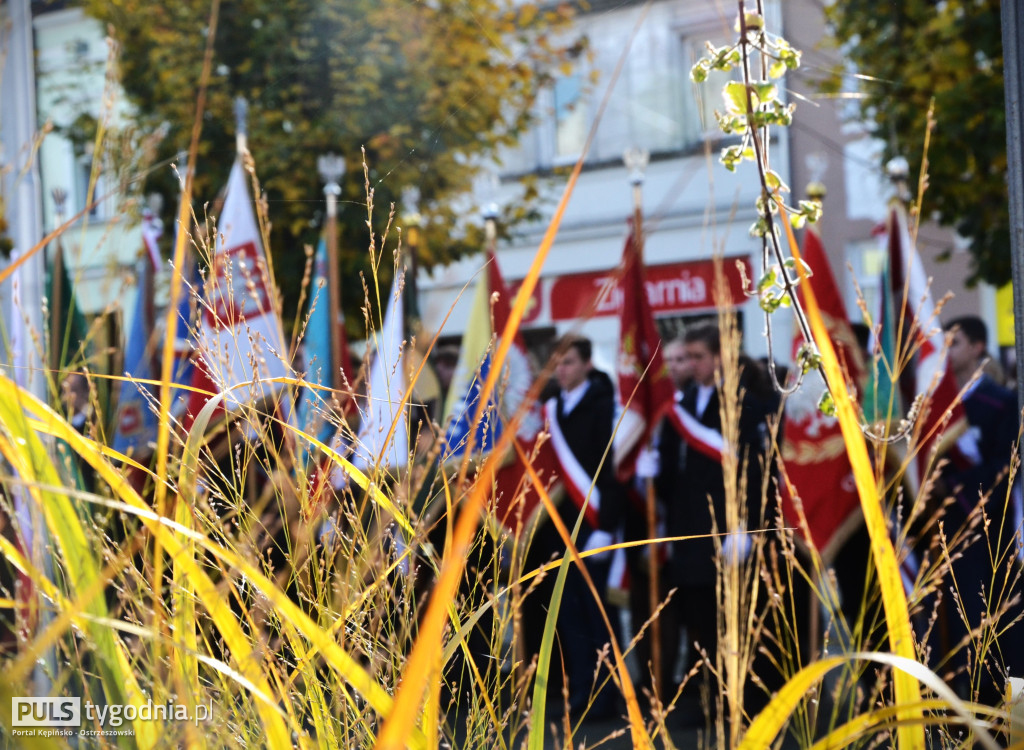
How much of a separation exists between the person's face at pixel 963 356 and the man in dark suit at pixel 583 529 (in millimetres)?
1303

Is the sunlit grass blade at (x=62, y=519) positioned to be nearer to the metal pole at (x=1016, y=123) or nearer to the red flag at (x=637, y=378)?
the metal pole at (x=1016, y=123)

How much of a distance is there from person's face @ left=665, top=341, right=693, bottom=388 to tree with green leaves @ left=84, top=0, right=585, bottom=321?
131 cm

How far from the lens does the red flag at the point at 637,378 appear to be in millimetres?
3898

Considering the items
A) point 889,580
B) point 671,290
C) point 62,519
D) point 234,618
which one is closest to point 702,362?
point 889,580

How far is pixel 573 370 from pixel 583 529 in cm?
63

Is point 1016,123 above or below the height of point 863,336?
above

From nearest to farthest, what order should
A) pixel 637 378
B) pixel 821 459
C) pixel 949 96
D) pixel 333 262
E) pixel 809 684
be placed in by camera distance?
pixel 809 684
pixel 821 459
pixel 637 378
pixel 949 96
pixel 333 262

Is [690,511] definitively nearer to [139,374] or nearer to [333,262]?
[333,262]

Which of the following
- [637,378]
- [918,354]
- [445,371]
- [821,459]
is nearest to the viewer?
[821,459]

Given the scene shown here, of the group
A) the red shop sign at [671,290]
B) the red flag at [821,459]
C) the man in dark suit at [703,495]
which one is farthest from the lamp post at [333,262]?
the red shop sign at [671,290]

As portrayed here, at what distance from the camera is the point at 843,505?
3.48m

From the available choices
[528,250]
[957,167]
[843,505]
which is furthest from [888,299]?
[528,250]

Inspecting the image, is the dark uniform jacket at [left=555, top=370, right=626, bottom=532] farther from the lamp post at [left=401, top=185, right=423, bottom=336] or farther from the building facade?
the building facade

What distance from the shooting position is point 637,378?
3.87 metres
